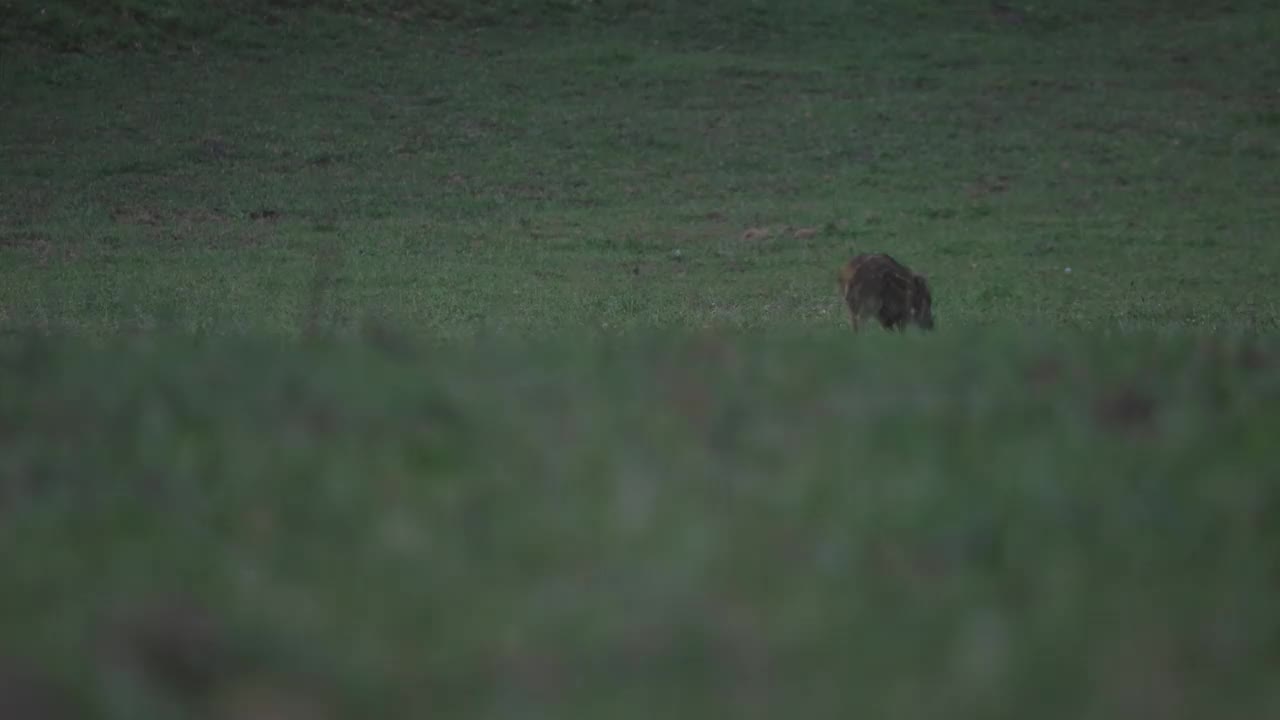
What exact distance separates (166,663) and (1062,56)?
4024cm

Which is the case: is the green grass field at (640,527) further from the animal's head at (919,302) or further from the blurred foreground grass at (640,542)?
the animal's head at (919,302)

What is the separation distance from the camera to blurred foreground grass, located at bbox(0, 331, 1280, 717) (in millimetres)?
3469

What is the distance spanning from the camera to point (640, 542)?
13.8 feet

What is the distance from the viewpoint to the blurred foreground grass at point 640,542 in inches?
137

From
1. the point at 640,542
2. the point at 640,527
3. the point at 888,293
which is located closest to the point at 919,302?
the point at 888,293

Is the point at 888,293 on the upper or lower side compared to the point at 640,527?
lower

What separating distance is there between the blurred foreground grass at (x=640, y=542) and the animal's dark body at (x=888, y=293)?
8958 mm

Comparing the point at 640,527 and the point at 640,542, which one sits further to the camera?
the point at 640,527

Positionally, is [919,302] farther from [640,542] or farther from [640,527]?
[640,542]

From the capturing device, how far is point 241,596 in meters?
3.84

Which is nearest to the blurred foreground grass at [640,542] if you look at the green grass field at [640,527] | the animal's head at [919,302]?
the green grass field at [640,527]

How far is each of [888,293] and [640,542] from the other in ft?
37.5

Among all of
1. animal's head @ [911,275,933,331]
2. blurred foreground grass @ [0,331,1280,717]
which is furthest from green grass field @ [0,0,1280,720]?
animal's head @ [911,275,933,331]

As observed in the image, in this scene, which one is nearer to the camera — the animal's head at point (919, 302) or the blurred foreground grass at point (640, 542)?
the blurred foreground grass at point (640, 542)
